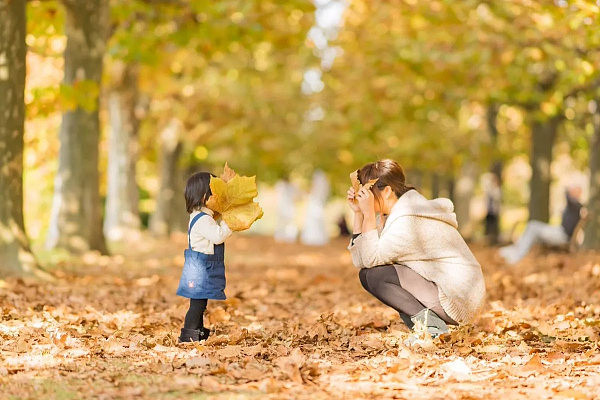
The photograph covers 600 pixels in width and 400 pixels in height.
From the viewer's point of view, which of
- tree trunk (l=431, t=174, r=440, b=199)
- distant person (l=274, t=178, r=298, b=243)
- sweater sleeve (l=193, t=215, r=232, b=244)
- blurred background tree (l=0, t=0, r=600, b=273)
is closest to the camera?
sweater sleeve (l=193, t=215, r=232, b=244)

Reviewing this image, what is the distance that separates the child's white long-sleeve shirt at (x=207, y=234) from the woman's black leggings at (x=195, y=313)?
39cm

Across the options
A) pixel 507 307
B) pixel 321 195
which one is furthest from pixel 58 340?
pixel 321 195

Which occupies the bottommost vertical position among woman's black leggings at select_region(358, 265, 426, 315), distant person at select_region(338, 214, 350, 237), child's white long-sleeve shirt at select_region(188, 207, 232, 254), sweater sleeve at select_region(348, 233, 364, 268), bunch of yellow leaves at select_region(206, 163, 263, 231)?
distant person at select_region(338, 214, 350, 237)

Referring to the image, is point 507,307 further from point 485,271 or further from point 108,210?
point 108,210

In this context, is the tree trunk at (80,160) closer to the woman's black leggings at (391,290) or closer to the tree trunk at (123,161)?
the tree trunk at (123,161)

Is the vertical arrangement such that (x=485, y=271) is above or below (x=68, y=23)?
below

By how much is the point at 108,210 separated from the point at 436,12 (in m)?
11.4

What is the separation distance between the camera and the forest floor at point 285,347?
512 centimetres

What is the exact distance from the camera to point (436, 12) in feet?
53.5

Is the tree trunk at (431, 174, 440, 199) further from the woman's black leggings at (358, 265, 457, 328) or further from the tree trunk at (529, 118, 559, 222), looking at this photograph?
the woman's black leggings at (358, 265, 457, 328)

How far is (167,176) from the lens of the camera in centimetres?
2884

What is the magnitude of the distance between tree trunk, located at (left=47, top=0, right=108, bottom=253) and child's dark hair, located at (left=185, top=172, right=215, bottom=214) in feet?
27.3

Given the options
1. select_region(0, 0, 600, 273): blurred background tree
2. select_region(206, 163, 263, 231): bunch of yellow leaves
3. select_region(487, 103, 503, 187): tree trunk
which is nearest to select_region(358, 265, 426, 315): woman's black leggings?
select_region(206, 163, 263, 231): bunch of yellow leaves

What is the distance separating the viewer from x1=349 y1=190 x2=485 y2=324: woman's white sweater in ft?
21.4
